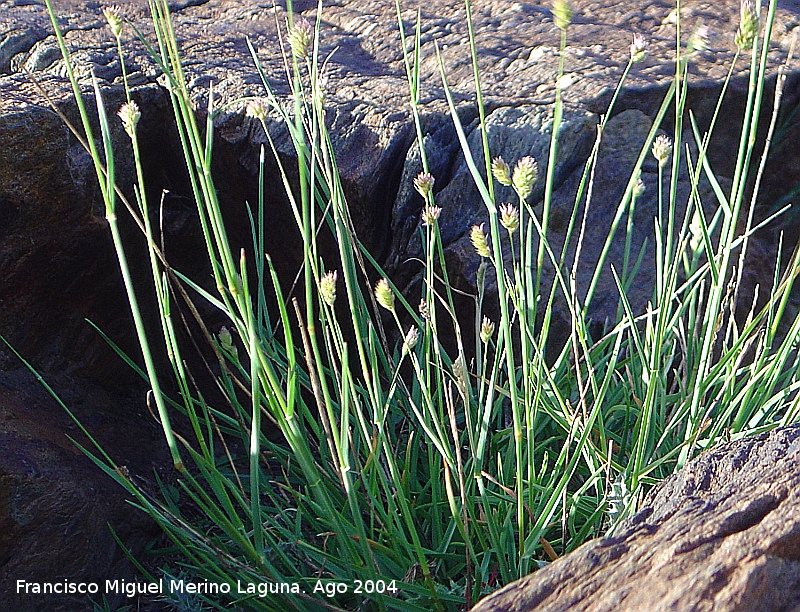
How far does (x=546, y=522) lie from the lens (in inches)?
36.4

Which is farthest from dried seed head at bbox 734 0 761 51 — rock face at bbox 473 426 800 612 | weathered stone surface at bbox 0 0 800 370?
weathered stone surface at bbox 0 0 800 370

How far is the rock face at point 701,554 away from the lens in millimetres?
557

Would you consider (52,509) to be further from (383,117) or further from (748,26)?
(748,26)

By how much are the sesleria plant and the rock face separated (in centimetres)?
18

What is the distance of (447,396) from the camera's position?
88 cm

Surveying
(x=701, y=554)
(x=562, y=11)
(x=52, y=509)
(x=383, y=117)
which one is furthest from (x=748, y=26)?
(x=52, y=509)

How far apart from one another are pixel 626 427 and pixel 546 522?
261 mm

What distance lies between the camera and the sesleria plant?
0.78 m

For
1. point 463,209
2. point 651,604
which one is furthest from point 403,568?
point 463,209

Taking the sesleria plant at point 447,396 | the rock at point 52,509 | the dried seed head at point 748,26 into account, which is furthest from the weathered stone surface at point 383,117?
the dried seed head at point 748,26

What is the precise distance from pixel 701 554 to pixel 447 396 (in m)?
0.34

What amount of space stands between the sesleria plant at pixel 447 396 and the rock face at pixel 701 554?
18 centimetres

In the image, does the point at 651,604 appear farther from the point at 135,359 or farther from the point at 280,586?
the point at 135,359

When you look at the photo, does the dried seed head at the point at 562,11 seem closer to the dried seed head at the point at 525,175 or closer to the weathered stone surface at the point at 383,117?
the dried seed head at the point at 525,175
